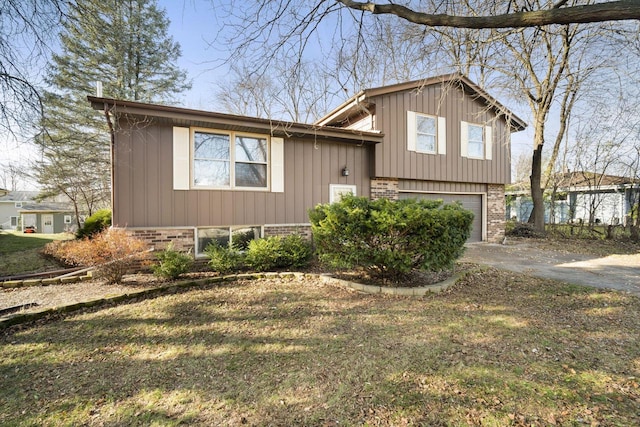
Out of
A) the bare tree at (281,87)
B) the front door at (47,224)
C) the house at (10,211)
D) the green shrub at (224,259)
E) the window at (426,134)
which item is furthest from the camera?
the house at (10,211)

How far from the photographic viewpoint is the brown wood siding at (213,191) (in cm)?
619

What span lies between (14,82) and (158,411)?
19.1 ft

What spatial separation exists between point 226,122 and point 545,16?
18.8ft

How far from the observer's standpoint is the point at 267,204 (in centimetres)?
761

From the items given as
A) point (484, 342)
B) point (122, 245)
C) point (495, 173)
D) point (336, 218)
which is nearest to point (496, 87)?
point (495, 173)

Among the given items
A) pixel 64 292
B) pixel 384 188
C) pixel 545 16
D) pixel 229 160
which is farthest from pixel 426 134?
pixel 64 292

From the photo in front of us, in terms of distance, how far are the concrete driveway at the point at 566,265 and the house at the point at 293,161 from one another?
2.41 m

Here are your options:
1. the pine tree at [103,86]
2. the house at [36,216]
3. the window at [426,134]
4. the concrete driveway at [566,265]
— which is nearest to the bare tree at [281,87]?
the window at [426,134]

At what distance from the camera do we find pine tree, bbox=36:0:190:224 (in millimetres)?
12867

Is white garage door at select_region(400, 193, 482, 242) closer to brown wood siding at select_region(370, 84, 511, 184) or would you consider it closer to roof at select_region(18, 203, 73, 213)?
brown wood siding at select_region(370, 84, 511, 184)

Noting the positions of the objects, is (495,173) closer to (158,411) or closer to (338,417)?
(338,417)

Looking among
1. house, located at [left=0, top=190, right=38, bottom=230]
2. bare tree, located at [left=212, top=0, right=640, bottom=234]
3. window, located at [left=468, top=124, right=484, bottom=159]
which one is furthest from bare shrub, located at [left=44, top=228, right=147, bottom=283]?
house, located at [left=0, top=190, right=38, bottom=230]

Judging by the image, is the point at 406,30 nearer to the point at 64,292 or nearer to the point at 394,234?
the point at 394,234

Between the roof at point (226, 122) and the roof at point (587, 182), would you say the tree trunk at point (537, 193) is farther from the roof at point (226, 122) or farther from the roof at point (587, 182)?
the roof at point (226, 122)
